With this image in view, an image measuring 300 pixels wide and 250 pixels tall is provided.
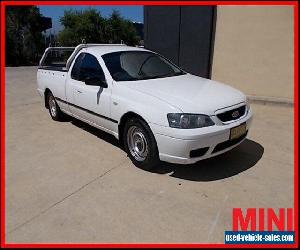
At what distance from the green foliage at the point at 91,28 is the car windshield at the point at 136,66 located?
24401 mm

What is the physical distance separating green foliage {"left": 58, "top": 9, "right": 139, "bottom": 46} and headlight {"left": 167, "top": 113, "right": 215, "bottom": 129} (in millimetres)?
26199

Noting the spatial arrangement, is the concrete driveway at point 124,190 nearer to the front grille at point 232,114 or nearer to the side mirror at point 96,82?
the front grille at point 232,114

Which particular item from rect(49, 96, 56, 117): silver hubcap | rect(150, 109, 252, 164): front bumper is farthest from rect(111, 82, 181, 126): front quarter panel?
rect(49, 96, 56, 117): silver hubcap

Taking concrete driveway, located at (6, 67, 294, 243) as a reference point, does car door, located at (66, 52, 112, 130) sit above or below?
above

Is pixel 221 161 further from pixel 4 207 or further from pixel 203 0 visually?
pixel 203 0

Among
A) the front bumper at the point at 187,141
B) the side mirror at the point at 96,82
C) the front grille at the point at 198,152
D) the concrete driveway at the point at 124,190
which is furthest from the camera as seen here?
the side mirror at the point at 96,82

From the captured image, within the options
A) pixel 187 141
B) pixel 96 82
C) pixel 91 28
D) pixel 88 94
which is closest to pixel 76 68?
pixel 88 94

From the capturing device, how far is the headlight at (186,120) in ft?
11.5

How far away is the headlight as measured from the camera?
349 cm

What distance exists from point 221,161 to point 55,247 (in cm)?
247

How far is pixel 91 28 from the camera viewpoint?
28906 millimetres

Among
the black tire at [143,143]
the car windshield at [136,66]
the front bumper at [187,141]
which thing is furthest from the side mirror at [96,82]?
the front bumper at [187,141]

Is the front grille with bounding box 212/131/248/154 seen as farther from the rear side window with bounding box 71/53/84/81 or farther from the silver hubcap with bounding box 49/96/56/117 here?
the silver hubcap with bounding box 49/96/56/117

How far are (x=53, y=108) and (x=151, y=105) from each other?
322 cm
